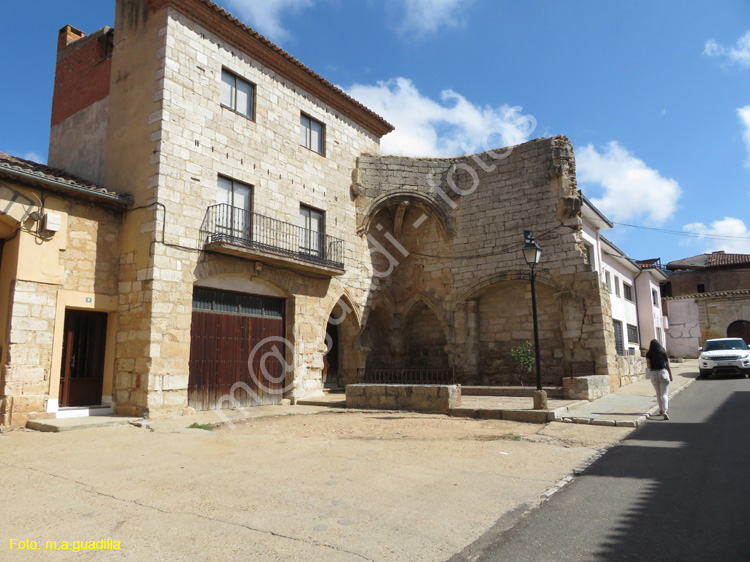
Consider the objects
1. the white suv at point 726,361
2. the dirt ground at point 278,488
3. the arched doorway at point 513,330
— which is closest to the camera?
the dirt ground at point 278,488

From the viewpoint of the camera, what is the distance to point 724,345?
19469mm

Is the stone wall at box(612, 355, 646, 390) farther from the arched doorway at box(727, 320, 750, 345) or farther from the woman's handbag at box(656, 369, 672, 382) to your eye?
the arched doorway at box(727, 320, 750, 345)

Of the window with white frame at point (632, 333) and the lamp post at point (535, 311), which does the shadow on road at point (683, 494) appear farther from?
the window with white frame at point (632, 333)

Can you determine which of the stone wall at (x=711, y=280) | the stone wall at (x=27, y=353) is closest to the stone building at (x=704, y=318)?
the stone wall at (x=711, y=280)

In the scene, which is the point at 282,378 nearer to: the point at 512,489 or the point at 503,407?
the point at 503,407

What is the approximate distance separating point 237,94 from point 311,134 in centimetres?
268

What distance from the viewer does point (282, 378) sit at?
13008 mm

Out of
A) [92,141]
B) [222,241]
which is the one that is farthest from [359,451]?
[92,141]

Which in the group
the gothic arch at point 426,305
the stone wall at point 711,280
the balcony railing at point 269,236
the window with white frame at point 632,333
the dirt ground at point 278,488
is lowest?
the dirt ground at point 278,488

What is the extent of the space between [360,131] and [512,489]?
45.2 feet

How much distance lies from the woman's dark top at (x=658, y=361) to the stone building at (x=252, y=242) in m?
4.12

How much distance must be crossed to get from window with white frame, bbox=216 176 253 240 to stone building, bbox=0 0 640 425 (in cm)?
5

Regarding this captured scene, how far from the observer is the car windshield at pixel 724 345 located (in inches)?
760

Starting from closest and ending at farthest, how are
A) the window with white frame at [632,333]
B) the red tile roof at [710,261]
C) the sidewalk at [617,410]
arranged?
the sidewalk at [617,410]
the window with white frame at [632,333]
the red tile roof at [710,261]
